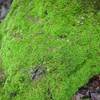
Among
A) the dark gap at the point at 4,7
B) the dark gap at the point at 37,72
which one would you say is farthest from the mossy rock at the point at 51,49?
the dark gap at the point at 4,7

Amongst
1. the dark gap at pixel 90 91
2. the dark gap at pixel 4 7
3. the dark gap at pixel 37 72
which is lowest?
the dark gap at pixel 90 91

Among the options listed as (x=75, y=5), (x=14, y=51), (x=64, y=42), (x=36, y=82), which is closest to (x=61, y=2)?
(x=75, y=5)

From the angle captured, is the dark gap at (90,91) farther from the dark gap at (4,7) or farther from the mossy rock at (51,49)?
the dark gap at (4,7)

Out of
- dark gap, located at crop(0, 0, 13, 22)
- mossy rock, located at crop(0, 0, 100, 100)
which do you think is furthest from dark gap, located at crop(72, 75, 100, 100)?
dark gap, located at crop(0, 0, 13, 22)

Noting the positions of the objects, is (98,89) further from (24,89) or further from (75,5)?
(75,5)

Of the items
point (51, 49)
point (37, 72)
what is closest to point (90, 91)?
point (37, 72)
